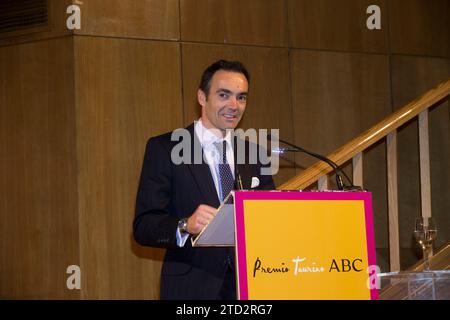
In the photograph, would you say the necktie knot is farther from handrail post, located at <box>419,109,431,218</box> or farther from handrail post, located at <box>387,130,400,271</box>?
handrail post, located at <box>419,109,431,218</box>

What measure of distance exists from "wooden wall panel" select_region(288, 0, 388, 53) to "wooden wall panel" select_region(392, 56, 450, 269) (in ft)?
1.02

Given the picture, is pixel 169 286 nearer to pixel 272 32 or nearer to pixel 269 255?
pixel 269 255

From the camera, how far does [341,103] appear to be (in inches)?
221

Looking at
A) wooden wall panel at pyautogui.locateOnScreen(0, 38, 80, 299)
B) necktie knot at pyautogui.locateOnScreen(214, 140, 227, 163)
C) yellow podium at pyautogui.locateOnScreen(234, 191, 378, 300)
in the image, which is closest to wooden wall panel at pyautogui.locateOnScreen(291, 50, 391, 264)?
wooden wall panel at pyautogui.locateOnScreen(0, 38, 80, 299)

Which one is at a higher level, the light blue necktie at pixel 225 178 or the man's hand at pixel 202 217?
the light blue necktie at pixel 225 178

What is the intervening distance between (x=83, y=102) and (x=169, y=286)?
2.13 metres

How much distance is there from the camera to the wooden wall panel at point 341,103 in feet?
18.0

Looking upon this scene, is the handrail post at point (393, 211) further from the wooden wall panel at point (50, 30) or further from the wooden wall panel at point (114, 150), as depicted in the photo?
the wooden wall panel at point (50, 30)

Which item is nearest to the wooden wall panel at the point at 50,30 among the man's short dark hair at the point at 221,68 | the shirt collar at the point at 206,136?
the man's short dark hair at the point at 221,68

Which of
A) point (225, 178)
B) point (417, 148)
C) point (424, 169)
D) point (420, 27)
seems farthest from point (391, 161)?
point (420, 27)

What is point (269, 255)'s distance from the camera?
7.82ft

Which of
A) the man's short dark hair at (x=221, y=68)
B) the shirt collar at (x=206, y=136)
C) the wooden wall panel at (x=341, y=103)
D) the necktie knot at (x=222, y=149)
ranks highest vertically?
the wooden wall panel at (x=341, y=103)

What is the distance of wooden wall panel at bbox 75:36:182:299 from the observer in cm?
479

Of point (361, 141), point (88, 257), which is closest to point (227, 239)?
point (361, 141)
